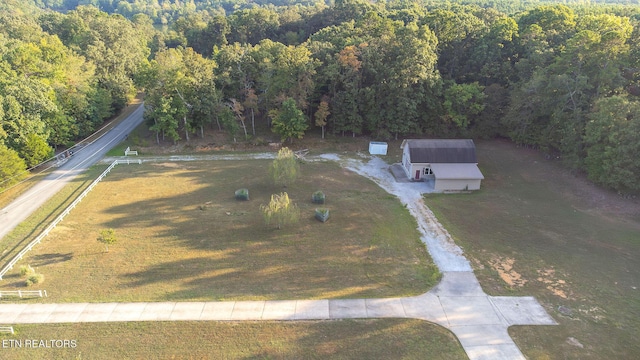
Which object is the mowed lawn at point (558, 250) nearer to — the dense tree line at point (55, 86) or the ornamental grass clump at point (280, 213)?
the ornamental grass clump at point (280, 213)

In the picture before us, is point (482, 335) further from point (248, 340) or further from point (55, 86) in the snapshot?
point (55, 86)

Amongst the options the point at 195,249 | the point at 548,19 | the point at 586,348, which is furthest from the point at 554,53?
the point at 195,249

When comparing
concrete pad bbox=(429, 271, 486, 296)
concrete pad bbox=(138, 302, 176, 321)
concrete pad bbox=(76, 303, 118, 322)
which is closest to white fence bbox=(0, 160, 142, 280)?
concrete pad bbox=(76, 303, 118, 322)

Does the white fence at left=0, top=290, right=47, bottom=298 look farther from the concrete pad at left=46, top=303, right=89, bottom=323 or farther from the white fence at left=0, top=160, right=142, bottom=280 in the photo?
the white fence at left=0, top=160, right=142, bottom=280

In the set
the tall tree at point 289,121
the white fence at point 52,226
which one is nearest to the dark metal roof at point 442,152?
the tall tree at point 289,121

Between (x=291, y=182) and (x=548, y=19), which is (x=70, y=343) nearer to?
(x=291, y=182)
